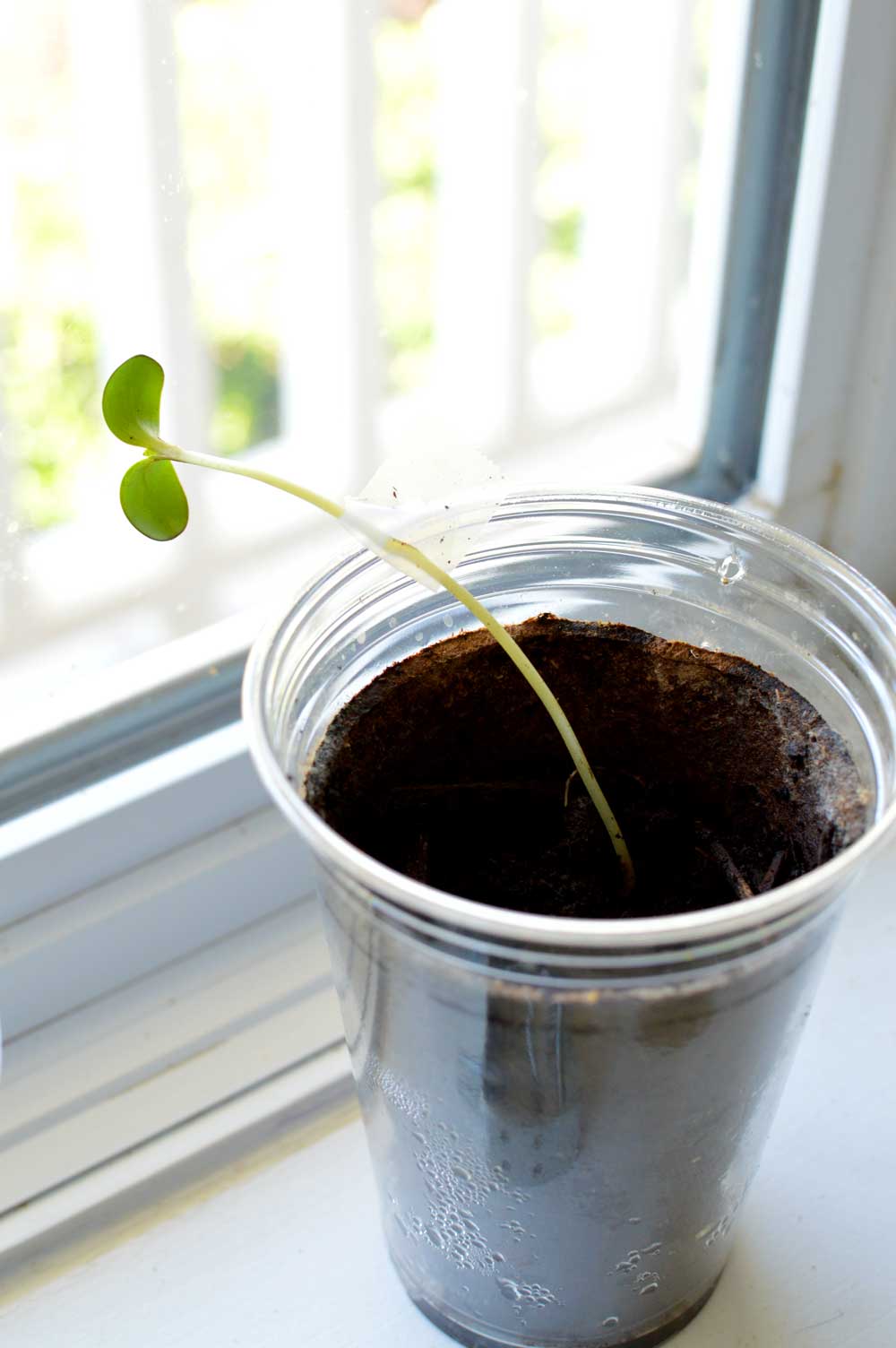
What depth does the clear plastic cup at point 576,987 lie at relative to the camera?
397 millimetres

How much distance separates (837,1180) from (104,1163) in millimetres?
292

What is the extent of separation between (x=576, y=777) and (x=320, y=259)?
1.11ft

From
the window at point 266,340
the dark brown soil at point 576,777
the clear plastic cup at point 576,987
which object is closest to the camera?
the clear plastic cup at point 576,987

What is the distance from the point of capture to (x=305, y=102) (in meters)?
0.70

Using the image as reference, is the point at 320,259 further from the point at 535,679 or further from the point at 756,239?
the point at 535,679

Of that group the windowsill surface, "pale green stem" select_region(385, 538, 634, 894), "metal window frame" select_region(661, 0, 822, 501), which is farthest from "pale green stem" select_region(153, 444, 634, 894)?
"metal window frame" select_region(661, 0, 822, 501)

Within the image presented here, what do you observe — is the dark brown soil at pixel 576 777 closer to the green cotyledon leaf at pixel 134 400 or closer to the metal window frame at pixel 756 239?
the green cotyledon leaf at pixel 134 400

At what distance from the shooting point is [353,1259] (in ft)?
1.85

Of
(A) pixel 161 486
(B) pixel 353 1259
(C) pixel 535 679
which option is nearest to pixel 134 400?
(A) pixel 161 486

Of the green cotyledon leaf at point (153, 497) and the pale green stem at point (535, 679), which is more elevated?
the green cotyledon leaf at point (153, 497)

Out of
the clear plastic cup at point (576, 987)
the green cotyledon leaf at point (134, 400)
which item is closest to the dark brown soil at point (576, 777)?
the clear plastic cup at point (576, 987)

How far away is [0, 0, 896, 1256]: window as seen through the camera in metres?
0.60

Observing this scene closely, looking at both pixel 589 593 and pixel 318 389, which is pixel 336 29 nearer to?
pixel 318 389

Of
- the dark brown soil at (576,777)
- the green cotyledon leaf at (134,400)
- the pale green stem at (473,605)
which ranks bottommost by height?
the dark brown soil at (576,777)
